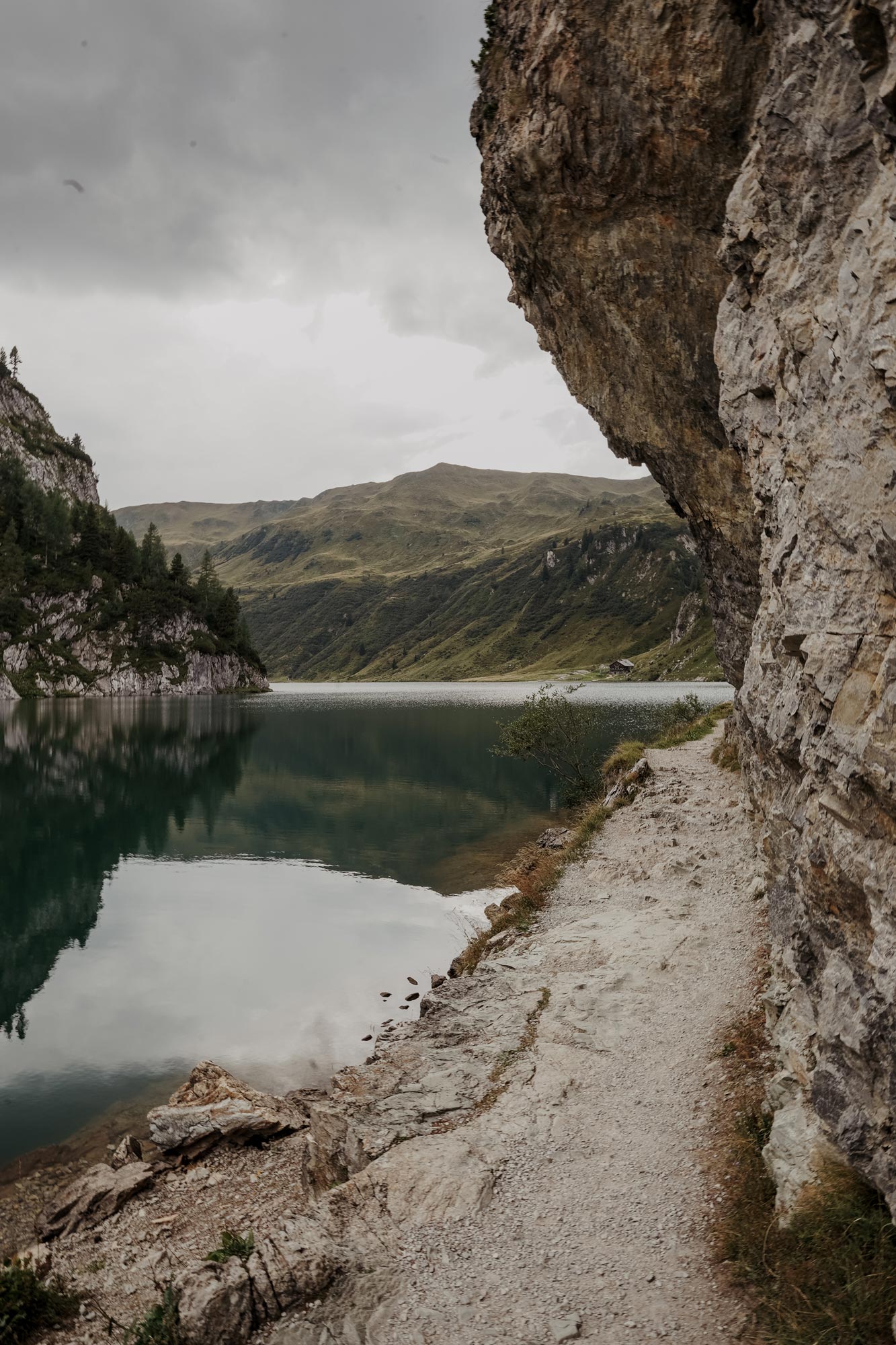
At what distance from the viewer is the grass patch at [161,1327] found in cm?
923

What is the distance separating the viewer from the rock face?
796 cm

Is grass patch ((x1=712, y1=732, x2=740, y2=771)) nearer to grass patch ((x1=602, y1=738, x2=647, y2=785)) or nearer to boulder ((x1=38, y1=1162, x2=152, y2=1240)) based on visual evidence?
grass patch ((x1=602, y1=738, x2=647, y2=785))

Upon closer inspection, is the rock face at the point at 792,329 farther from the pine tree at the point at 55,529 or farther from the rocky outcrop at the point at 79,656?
the pine tree at the point at 55,529

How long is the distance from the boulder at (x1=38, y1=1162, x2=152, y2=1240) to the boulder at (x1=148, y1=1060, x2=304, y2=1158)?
0.81 meters

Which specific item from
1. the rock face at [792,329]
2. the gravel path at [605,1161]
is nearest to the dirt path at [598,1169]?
the gravel path at [605,1161]

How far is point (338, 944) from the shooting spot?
98.1ft

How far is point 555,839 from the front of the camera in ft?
131

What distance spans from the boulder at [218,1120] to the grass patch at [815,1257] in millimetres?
9304

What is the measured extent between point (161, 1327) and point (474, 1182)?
4516 mm

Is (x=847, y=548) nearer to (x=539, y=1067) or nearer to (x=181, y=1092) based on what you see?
(x=539, y=1067)

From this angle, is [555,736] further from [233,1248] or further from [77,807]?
[233,1248]

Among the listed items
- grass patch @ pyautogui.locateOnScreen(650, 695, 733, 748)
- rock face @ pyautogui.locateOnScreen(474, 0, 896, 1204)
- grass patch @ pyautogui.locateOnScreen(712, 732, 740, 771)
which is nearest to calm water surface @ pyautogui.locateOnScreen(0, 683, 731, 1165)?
grass patch @ pyautogui.locateOnScreen(650, 695, 733, 748)

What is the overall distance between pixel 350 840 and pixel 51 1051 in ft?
86.9

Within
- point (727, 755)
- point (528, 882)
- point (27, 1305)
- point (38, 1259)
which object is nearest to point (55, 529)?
point (727, 755)
